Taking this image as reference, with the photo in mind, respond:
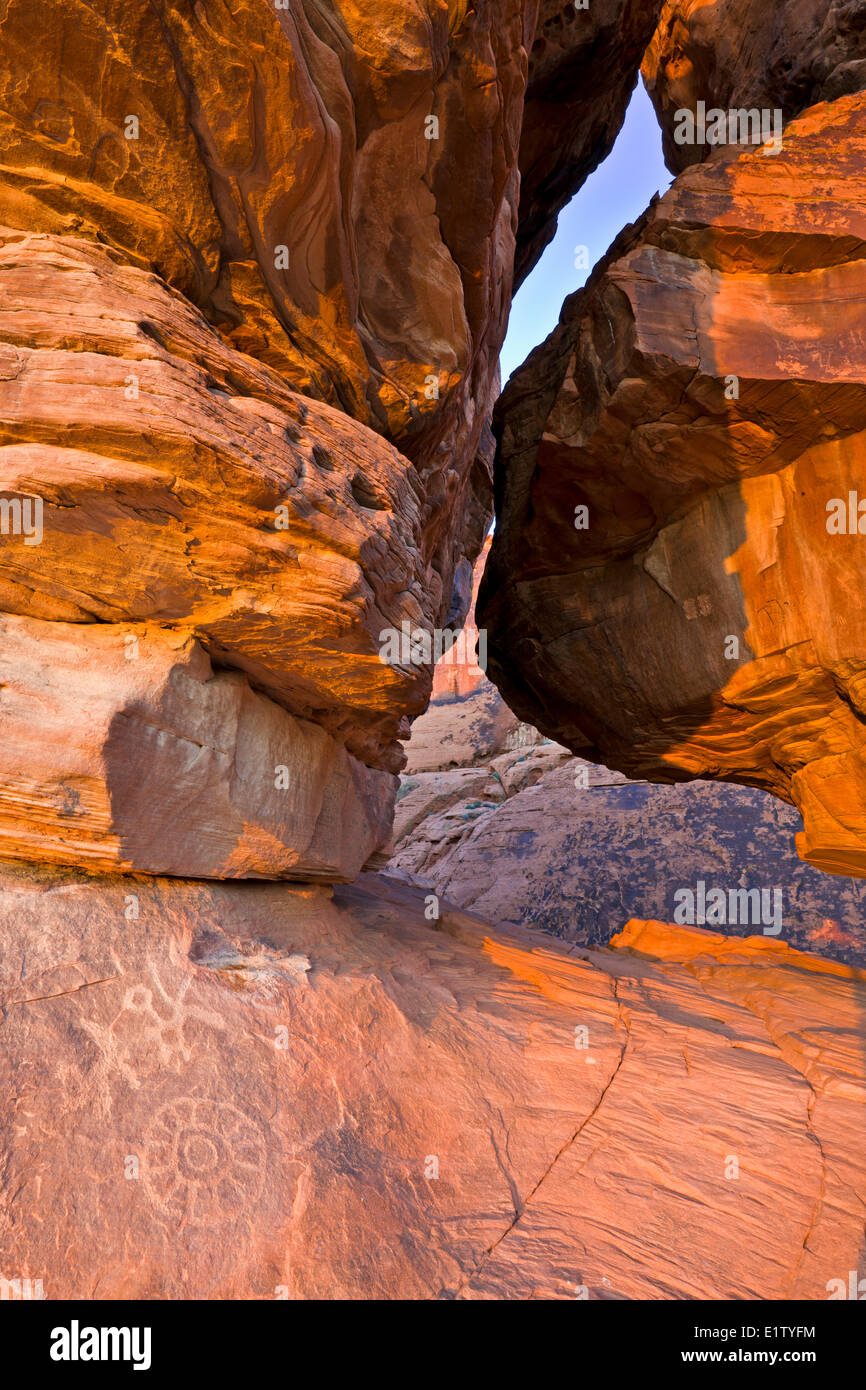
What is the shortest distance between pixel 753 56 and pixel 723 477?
10319mm

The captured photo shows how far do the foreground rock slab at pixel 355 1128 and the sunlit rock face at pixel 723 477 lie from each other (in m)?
6.09

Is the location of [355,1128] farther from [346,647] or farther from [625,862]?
[625,862]

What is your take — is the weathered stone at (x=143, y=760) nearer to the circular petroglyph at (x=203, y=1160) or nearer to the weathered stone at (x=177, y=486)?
the weathered stone at (x=177, y=486)

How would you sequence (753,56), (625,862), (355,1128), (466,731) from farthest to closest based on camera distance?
(466,731)
(625,862)
(753,56)
(355,1128)

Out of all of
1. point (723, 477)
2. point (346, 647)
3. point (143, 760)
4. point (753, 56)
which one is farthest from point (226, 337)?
point (753, 56)

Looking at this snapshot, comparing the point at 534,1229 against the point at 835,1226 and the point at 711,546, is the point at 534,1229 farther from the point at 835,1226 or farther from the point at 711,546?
the point at 711,546

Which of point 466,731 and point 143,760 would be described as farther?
point 466,731

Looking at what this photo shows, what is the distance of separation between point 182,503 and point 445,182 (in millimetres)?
6158

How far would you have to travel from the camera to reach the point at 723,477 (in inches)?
428

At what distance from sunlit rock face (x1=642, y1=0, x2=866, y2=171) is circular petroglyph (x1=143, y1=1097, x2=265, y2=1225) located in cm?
1797

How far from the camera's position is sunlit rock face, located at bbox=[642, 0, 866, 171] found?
39.6ft

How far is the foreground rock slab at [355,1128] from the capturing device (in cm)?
365


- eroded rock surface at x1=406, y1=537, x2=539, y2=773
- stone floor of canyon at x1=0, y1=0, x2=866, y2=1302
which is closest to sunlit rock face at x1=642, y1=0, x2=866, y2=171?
stone floor of canyon at x1=0, y1=0, x2=866, y2=1302

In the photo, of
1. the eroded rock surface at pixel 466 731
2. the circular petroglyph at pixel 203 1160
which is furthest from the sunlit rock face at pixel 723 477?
the eroded rock surface at pixel 466 731
